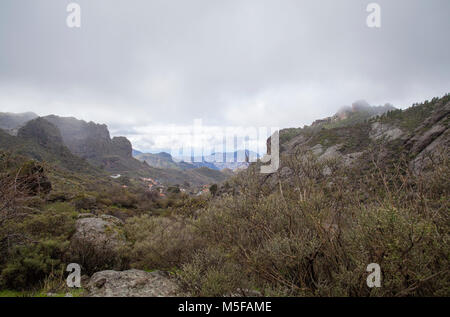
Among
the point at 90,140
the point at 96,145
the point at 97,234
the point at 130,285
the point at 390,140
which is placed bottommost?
the point at 130,285

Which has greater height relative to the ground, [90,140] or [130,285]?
[90,140]

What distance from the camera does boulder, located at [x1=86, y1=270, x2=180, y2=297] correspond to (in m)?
6.02

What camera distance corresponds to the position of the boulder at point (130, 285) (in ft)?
19.7

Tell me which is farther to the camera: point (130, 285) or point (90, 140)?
point (90, 140)

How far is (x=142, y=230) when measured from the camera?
32.8 ft

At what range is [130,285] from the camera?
21.0ft

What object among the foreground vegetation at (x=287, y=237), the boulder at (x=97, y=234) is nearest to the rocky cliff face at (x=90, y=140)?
the boulder at (x=97, y=234)

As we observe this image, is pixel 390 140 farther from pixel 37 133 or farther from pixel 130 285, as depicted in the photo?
pixel 37 133

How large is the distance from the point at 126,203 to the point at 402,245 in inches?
1054

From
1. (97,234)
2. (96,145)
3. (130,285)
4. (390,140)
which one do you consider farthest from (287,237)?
(96,145)

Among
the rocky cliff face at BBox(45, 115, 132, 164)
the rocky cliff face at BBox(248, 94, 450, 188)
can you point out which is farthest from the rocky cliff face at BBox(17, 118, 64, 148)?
the rocky cliff face at BBox(248, 94, 450, 188)

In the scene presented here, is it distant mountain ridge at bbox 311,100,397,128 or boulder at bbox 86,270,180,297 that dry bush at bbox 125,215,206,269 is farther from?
distant mountain ridge at bbox 311,100,397,128

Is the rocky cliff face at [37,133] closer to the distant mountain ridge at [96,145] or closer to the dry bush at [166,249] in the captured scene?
the distant mountain ridge at [96,145]
